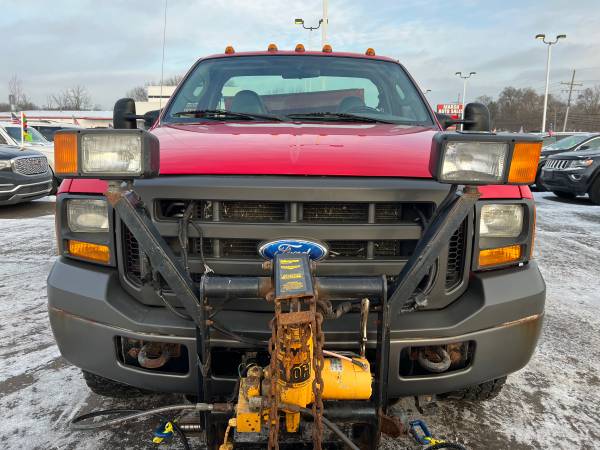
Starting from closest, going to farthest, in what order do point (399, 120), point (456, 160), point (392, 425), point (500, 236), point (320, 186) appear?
point (456, 160) → point (320, 186) → point (392, 425) → point (500, 236) → point (399, 120)

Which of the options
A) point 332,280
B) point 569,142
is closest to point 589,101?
point 569,142

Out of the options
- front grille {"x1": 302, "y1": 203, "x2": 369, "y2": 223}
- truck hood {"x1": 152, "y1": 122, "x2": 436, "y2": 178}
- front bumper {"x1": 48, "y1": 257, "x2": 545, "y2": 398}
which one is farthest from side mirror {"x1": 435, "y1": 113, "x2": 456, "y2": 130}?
front grille {"x1": 302, "y1": 203, "x2": 369, "y2": 223}

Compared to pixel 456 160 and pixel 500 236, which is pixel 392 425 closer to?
pixel 500 236

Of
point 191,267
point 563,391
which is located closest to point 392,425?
point 191,267

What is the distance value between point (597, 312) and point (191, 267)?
144 inches

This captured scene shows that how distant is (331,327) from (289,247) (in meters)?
0.34

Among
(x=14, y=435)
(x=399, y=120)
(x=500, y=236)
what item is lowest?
(x=14, y=435)

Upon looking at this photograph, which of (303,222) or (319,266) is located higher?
(303,222)

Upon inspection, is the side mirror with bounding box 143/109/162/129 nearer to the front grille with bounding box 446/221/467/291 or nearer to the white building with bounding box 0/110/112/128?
the front grille with bounding box 446/221/467/291

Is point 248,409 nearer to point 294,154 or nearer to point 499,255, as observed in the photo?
point 294,154

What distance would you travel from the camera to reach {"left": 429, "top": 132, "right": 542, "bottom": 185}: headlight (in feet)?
4.91

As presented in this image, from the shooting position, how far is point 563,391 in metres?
2.67

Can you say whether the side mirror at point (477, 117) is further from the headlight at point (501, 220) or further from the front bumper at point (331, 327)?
the front bumper at point (331, 327)

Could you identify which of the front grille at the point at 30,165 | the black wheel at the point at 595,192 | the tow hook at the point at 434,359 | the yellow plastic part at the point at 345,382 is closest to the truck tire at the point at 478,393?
the tow hook at the point at 434,359
